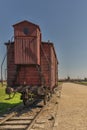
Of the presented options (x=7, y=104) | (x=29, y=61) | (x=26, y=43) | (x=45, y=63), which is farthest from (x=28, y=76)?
(x=7, y=104)

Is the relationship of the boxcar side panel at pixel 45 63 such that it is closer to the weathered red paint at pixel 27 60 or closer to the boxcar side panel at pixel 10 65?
the weathered red paint at pixel 27 60

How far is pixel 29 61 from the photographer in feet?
51.0

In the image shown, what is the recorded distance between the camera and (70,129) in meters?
9.09

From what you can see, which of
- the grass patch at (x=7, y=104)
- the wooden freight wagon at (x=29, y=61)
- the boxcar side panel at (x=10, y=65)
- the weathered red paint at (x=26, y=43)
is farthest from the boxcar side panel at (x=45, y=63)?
the grass patch at (x=7, y=104)

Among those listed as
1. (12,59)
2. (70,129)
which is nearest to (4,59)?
(12,59)

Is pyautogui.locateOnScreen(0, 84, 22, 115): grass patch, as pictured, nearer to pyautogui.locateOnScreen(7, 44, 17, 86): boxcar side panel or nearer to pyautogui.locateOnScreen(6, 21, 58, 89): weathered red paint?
pyautogui.locateOnScreen(7, 44, 17, 86): boxcar side panel

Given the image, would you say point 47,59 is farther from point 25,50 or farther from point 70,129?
point 70,129

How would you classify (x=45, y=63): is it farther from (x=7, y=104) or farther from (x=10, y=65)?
(x=7, y=104)

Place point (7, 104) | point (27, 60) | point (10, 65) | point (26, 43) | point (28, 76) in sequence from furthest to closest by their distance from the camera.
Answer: point (7, 104) < point (28, 76) < point (10, 65) < point (26, 43) < point (27, 60)

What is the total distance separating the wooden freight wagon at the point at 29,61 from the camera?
1540 cm

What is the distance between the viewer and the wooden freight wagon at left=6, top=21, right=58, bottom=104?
15398 millimetres

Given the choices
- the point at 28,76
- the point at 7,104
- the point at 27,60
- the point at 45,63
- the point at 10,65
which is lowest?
the point at 7,104

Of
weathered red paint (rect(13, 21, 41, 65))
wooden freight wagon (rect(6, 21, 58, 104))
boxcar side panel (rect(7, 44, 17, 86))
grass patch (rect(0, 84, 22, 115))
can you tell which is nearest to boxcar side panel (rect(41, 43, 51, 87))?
wooden freight wagon (rect(6, 21, 58, 104))

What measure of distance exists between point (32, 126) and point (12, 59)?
7.17 meters
